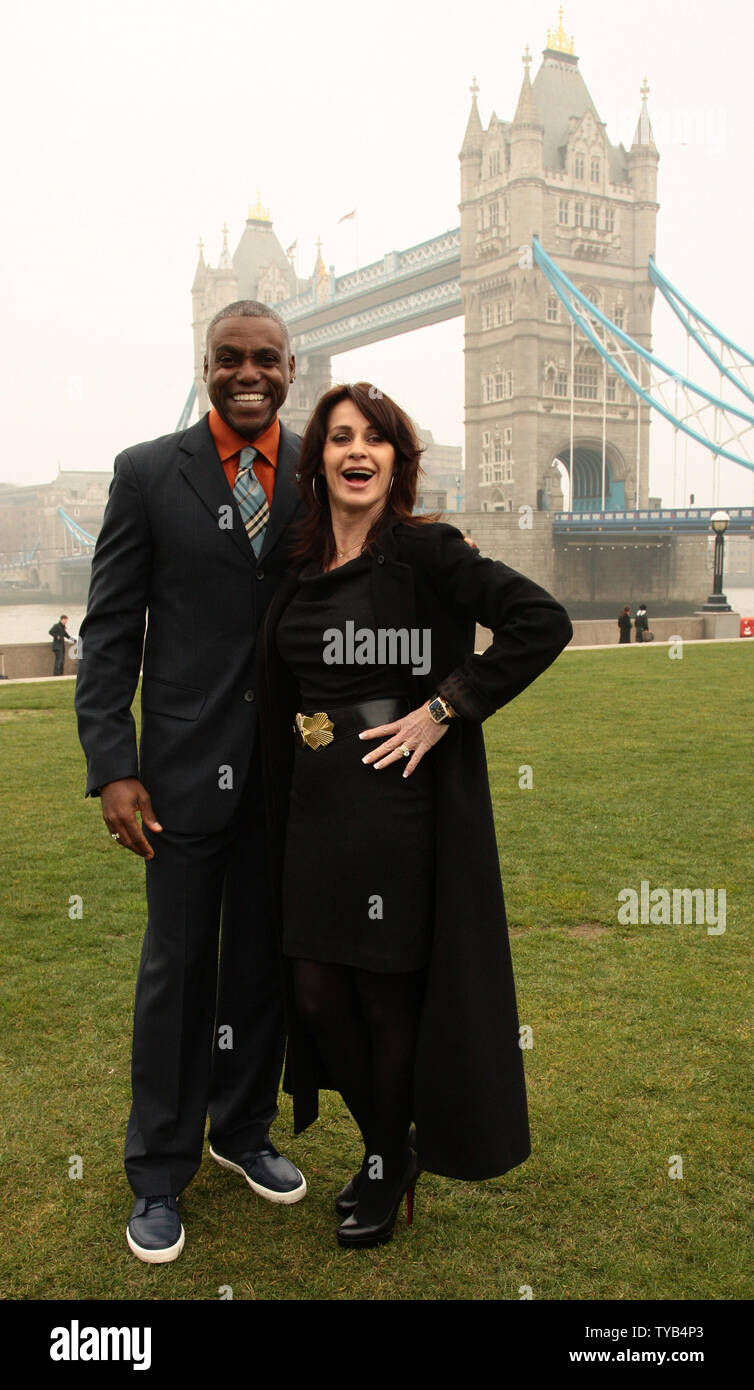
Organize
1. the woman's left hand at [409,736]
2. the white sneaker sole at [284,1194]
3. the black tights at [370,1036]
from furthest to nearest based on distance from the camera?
the white sneaker sole at [284,1194] < the black tights at [370,1036] < the woman's left hand at [409,736]

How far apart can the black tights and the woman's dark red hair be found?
810 millimetres

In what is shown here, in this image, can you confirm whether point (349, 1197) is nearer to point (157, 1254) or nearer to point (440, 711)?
point (157, 1254)

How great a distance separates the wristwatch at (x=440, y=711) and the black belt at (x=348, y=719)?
0.28ft

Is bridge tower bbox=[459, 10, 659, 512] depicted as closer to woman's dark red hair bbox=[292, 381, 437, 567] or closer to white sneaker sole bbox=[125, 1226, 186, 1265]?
woman's dark red hair bbox=[292, 381, 437, 567]

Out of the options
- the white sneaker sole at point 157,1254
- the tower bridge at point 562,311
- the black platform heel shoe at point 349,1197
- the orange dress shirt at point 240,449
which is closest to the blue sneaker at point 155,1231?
the white sneaker sole at point 157,1254

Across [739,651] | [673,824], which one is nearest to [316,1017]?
[673,824]

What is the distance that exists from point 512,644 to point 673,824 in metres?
3.69

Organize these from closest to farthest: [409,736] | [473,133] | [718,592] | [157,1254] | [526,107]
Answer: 1. [409,736]
2. [157,1254]
3. [718,592]
4. [526,107]
5. [473,133]

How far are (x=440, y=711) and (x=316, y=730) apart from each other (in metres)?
0.24

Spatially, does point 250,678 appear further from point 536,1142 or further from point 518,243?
point 518,243

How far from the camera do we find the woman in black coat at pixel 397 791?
2.04 metres

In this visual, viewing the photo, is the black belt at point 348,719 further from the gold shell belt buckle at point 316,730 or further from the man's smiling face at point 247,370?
the man's smiling face at point 247,370

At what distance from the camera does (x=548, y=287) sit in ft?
172

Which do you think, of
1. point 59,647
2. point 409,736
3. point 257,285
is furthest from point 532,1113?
point 257,285
